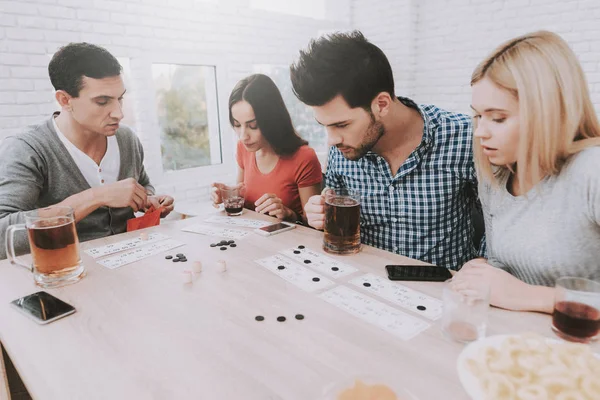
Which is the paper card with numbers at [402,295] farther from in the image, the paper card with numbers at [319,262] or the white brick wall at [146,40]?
the white brick wall at [146,40]

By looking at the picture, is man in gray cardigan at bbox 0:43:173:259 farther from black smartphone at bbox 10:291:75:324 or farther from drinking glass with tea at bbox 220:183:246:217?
black smartphone at bbox 10:291:75:324

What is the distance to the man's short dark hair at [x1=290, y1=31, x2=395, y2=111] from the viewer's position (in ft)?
4.94

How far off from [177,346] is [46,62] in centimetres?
284

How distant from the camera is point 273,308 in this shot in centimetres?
102

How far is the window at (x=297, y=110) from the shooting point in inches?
168

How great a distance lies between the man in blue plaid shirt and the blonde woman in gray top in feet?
1.14

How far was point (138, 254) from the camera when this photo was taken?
1395 mm

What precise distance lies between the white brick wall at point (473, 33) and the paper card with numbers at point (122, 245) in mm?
3848

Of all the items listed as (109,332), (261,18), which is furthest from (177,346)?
(261,18)

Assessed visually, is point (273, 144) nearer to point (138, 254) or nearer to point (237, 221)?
point (237, 221)

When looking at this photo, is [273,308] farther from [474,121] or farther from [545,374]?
[474,121]

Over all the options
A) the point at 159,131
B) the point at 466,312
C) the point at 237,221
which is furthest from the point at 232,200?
the point at 159,131

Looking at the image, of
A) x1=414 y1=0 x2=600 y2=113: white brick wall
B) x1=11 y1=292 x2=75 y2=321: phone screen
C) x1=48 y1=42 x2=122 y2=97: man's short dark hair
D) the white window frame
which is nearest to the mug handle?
x1=11 y1=292 x2=75 y2=321: phone screen

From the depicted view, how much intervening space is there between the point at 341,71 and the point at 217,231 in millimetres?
785
